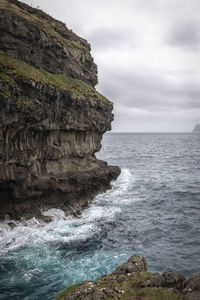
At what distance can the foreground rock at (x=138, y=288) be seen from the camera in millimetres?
11188

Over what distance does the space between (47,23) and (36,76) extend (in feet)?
42.9

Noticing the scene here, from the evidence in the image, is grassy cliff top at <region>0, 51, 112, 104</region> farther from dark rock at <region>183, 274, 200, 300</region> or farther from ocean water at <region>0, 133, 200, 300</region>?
dark rock at <region>183, 274, 200, 300</region>

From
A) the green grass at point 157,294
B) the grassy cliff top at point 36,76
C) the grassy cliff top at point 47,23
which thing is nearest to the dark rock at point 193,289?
the green grass at point 157,294

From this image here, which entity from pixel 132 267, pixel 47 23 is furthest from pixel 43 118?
pixel 132 267

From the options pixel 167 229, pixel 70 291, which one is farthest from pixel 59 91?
pixel 70 291

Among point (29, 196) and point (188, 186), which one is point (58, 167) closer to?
point (29, 196)

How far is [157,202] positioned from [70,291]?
91.9 feet

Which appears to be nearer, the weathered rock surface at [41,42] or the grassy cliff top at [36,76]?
the grassy cliff top at [36,76]

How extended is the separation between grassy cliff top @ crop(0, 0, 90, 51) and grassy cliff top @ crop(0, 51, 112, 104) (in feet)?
18.1

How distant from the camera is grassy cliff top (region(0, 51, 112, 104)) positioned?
83.8 ft

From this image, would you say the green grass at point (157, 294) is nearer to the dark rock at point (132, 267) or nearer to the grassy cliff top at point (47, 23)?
the dark rock at point (132, 267)

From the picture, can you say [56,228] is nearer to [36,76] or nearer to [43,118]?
[43,118]

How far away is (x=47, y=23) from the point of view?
118ft

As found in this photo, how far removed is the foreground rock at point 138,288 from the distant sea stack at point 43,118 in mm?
18127
